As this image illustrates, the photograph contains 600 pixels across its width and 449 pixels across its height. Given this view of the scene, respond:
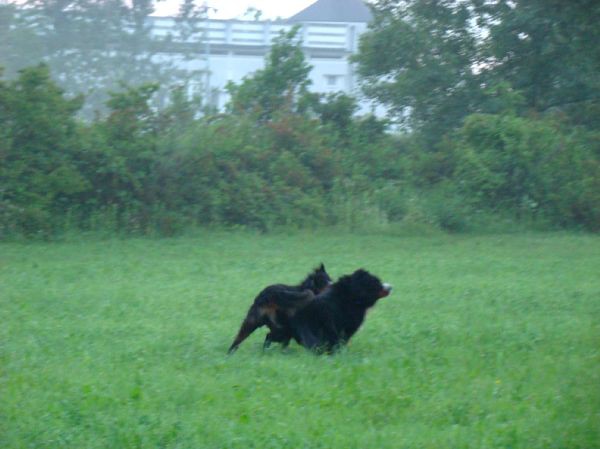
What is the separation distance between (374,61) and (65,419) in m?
21.2

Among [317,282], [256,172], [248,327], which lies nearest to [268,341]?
[248,327]

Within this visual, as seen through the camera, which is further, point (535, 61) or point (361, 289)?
point (535, 61)

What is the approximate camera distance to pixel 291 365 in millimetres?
7910

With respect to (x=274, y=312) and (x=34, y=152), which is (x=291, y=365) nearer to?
(x=274, y=312)

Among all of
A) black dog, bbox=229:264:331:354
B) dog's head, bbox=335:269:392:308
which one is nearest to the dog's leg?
black dog, bbox=229:264:331:354

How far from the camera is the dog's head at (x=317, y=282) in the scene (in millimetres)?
9102

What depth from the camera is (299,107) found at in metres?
23.9

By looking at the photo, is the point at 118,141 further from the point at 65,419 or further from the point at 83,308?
the point at 65,419

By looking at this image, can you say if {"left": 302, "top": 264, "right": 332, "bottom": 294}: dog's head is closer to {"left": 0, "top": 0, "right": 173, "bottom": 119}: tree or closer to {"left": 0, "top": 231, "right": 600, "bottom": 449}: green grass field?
{"left": 0, "top": 231, "right": 600, "bottom": 449}: green grass field

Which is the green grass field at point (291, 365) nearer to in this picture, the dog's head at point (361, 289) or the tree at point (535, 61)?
the dog's head at point (361, 289)

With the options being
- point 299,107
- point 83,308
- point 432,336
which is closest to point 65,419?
point 432,336

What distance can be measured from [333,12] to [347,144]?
66.1 ft

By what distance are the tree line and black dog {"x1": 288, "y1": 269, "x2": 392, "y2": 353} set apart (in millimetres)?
10648

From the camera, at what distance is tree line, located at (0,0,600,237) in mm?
19828
